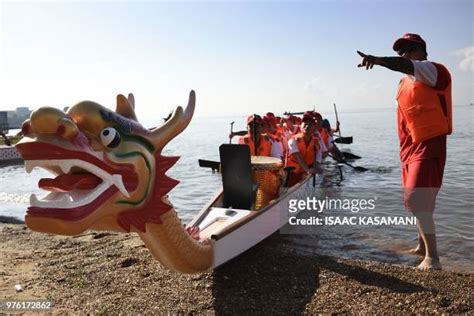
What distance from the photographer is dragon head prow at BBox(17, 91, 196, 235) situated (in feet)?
7.84

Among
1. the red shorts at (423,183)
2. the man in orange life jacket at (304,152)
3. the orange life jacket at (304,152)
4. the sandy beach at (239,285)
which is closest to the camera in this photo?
the sandy beach at (239,285)

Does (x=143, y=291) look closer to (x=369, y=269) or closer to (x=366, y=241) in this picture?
(x=369, y=269)

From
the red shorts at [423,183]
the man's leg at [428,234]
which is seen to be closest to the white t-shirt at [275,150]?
the red shorts at [423,183]

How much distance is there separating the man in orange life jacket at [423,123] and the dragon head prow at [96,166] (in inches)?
110

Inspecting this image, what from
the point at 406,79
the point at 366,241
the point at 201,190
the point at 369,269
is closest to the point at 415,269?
the point at 369,269

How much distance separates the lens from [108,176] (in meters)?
2.66

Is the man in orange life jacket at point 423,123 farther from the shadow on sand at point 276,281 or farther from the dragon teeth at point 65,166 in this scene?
the dragon teeth at point 65,166

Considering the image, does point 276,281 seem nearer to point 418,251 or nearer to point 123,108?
point 418,251

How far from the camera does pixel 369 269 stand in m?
5.12

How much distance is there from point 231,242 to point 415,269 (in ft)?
8.04

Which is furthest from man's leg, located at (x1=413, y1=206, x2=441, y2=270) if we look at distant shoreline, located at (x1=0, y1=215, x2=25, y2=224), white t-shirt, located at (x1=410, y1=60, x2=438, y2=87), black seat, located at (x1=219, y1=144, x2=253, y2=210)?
distant shoreline, located at (x1=0, y1=215, x2=25, y2=224)

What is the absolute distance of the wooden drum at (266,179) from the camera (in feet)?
20.0

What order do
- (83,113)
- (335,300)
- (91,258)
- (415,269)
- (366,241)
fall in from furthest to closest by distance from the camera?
(366,241)
(91,258)
(415,269)
(335,300)
(83,113)

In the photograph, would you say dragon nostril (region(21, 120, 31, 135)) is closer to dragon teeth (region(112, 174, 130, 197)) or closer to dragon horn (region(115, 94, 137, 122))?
dragon teeth (region(112, 174, 130, 197))
